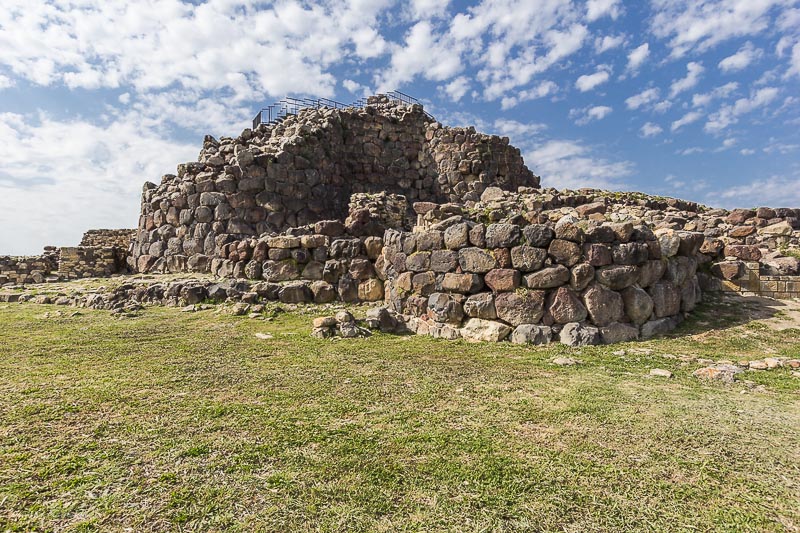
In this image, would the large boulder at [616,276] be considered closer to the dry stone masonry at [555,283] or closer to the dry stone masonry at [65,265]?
the dry stone masonry at [555,283]

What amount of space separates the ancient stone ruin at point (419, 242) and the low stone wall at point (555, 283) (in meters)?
0.02

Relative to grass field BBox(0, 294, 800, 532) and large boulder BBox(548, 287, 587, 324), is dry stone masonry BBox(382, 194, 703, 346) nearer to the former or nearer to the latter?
large boulder BBox(548, 287, 587, 324)

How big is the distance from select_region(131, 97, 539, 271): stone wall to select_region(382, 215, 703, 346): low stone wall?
39.0 ft

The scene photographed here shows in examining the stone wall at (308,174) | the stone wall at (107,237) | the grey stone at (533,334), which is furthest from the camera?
the stone wall at (107,237)

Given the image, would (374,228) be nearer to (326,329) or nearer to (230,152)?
(326,329)

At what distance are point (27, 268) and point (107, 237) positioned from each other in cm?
759

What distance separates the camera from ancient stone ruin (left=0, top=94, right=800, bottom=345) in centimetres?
727

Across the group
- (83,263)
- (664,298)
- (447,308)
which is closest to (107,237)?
(83,263)

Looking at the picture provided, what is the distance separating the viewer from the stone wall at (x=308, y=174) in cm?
1762

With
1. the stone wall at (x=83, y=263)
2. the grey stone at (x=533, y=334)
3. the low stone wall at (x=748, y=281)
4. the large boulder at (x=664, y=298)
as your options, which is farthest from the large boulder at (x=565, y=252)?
the stone wall at (x=83, y=263)

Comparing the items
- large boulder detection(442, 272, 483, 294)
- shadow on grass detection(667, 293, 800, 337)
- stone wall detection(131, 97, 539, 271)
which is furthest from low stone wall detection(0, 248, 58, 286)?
shadow on grass detection(667, 293, 800, 337)

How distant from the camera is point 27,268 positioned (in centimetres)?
1858

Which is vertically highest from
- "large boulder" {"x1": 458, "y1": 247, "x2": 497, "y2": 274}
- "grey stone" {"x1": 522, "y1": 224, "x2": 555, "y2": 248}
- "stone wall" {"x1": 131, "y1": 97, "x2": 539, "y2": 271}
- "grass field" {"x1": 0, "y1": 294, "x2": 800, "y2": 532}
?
"stone wall" {"x1": 131, "y1": 97, "x2": 539, "y2": 271}

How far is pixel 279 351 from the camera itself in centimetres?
661
